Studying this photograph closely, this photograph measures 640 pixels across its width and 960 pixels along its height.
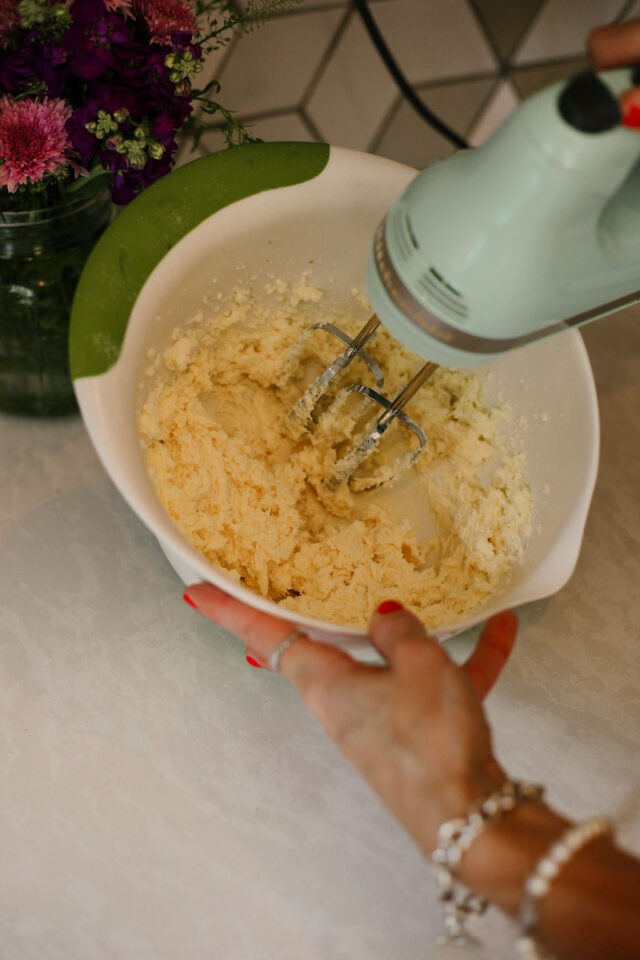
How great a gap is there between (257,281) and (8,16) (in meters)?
0.29

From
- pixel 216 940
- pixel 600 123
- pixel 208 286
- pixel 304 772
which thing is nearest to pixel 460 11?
pixel 208 286

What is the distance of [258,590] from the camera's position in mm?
699

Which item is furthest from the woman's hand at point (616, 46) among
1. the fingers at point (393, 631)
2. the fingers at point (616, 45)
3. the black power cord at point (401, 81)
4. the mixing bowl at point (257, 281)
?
the black power cord at point (401, 81)

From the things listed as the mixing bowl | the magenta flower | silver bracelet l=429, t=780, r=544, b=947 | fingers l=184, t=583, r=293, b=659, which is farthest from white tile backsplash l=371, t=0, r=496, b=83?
silver bracelet l=429, t=780, r=544, b=947

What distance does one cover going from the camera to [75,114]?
0.56 m

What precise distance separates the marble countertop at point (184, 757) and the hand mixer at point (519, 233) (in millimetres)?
376

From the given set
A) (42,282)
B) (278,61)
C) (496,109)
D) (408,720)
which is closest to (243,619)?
(408,720)

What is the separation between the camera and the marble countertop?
0.64m

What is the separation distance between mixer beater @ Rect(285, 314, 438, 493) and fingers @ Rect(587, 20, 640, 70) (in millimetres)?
277

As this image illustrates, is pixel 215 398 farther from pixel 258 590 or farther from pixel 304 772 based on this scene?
pixel 304 772

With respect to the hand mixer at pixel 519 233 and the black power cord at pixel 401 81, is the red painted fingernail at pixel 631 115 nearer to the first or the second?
the hand mixer at pixel 519 233

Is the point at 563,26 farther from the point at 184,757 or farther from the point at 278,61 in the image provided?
the point at 184,757

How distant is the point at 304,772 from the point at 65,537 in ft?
1.06

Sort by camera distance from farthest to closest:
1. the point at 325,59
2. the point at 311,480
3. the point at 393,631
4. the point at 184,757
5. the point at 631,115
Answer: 1. the point at 325,59
2. the point at 311,480
3. the point at 184,757
4. the point at 393,631
5. the point at 631,115
